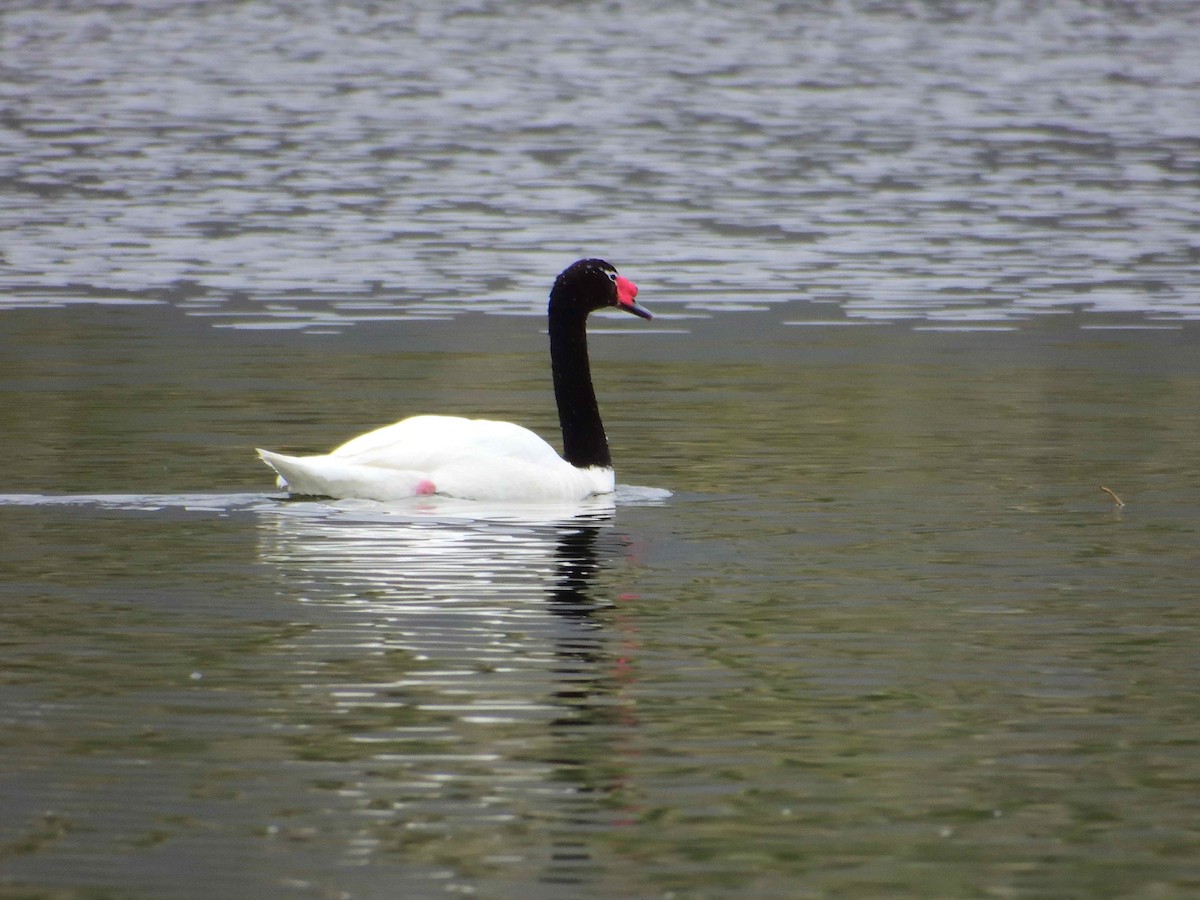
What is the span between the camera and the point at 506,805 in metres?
7.71

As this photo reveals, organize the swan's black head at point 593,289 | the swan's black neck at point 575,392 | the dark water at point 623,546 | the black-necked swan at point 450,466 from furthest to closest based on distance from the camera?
the swan's black head at point 593,289 < the swan's black neck at point 575,392 < the black-necked swan at point 450,466 < the dark water at point 623,546

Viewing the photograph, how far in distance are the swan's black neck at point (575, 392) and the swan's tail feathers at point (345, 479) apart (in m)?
1.17

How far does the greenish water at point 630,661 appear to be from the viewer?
288 inches

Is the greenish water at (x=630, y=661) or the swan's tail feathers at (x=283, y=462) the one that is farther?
the swan's tail feathers at (x=283, y=462)

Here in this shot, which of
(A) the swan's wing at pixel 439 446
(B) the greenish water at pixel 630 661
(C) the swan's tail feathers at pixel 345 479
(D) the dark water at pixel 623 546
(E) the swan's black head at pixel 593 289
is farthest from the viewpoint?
(E) the swan's black head at pixel 593 289

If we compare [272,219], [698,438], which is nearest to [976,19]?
[272,219]

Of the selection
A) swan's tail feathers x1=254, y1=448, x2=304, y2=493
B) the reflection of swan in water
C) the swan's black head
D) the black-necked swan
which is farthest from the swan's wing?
the swan's black head

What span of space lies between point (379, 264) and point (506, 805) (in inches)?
764

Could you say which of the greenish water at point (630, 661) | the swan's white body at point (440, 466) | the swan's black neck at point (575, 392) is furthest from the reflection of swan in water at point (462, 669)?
the swan's black neck at point (575, 392)

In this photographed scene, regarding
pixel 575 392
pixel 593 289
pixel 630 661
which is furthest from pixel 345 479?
pixel 630 661

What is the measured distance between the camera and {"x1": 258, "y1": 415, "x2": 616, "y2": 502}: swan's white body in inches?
531

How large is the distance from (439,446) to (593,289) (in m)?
2.29

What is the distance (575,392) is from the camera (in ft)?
49.6

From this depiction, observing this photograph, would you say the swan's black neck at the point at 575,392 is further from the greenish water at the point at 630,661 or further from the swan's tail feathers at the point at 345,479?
the swan's tail feathers at the point at 345,479
